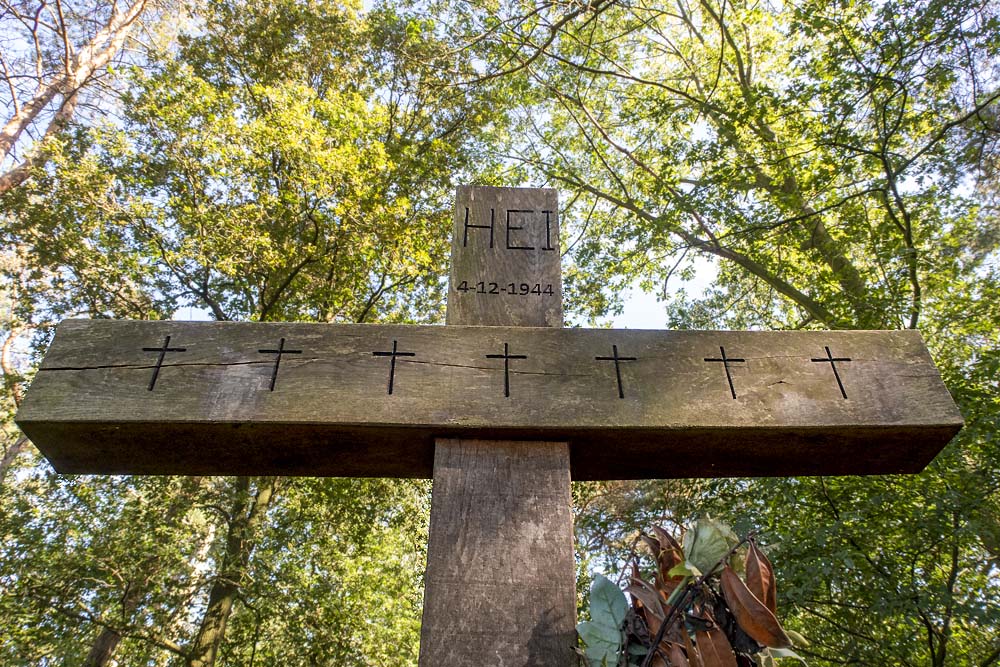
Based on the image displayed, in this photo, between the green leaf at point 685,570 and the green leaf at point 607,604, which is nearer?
the green leaf at point 685,570

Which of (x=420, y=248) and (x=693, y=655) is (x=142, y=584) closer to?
(x=420, y=248)

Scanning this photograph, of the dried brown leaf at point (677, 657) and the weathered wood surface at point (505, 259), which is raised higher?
the weathered wood surface at point (505, 259)

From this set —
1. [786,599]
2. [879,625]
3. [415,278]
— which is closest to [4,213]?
[415,278]

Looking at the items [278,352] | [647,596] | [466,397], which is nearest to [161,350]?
[278,352]

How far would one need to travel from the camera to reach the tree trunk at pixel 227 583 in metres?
7.02

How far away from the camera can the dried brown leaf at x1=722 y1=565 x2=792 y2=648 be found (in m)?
1.14

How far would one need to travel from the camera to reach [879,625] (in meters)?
4.48

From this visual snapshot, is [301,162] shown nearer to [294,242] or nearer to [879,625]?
[294,242]

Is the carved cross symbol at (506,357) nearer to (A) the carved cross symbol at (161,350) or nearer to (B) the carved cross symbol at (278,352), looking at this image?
(B) the carved cross symbol at (278,352)

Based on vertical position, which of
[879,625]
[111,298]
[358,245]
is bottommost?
[879,625]

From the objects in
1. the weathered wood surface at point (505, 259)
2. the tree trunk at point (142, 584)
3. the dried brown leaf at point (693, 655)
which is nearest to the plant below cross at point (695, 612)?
the dried brown leaf at point (693, 655)

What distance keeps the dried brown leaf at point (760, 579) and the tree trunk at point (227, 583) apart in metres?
7.16

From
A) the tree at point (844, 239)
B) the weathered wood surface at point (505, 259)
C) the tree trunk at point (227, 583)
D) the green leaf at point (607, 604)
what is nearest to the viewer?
the green leaf at point (607, 604)

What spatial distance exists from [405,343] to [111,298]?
26.7 feet
